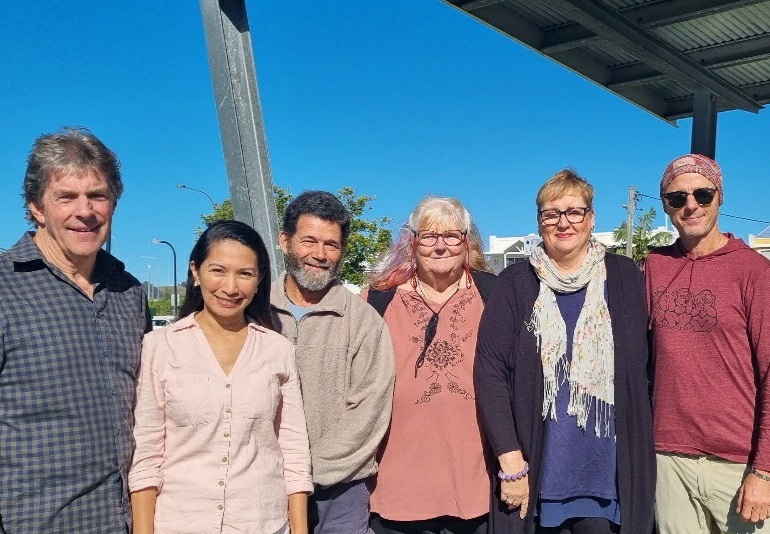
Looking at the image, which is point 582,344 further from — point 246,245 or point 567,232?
point 246,245

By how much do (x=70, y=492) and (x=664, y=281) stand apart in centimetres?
259

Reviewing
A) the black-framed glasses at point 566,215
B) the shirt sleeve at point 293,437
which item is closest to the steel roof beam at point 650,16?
the black-framed glasses at point 566,215

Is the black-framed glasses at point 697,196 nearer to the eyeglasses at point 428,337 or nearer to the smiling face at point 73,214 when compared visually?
the eyeglasses at point 428,337

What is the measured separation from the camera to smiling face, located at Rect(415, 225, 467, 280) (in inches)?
136

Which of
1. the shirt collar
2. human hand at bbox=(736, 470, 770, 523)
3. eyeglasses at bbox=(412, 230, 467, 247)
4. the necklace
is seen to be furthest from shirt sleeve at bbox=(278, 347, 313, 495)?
human hand at bbox=(736, 470, 770, 523)

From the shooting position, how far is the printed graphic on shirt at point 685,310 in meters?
3.05

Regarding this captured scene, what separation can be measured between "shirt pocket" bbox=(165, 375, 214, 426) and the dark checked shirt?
0.46 feet

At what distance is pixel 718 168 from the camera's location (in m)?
3.26

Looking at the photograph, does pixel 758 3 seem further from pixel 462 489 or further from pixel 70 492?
pixel 70 492

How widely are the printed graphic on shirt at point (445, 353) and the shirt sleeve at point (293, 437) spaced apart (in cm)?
66

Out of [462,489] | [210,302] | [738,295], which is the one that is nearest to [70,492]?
[210,302]

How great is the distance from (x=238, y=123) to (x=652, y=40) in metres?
3.75

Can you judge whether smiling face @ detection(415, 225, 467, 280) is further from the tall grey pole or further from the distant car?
the distant car

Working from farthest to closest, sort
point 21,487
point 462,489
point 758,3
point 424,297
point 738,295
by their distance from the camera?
1. point 758,3
2. point 424,297
3. point 462,489
4. point 738,295
5. point 21,487
